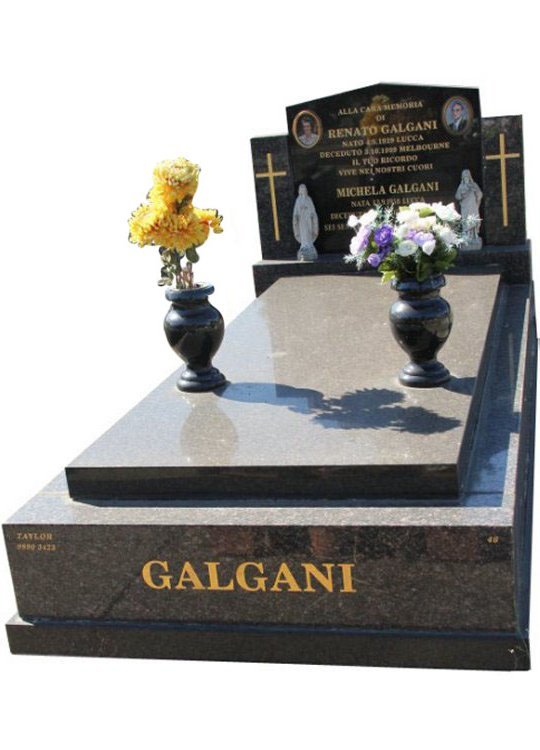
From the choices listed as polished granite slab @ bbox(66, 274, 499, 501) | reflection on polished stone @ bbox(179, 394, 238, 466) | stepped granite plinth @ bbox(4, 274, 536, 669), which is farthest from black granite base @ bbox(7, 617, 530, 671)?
reflection on polished stone @ bbox(179, 394, 238, 466)

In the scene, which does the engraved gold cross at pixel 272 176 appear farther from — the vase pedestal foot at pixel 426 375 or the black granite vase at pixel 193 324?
the vase pedestal foot at pixel 426 375

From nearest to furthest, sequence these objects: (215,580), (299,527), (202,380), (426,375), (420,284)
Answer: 1. (299,527)
2. (215,580)
3. (420,284)
4. (426,375)
5. (202,380)

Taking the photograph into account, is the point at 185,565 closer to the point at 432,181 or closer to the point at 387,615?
the point at 387,615

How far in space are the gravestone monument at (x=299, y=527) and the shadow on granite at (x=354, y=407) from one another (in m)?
0.01

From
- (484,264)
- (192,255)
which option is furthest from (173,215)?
(484,264)

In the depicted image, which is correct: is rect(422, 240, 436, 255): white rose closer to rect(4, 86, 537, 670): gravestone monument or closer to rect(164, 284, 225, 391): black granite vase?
rect(4, 86, 537, 670): gravestone monument

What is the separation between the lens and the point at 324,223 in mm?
9836

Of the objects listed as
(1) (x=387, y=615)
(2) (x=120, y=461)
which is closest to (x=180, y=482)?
(2) (x=120, y=461)

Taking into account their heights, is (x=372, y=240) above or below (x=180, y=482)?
above

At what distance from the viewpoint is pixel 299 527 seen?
5.41 m

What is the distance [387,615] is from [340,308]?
3610mm

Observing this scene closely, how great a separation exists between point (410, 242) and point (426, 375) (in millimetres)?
911

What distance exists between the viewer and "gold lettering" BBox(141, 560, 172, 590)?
5695 millimetres

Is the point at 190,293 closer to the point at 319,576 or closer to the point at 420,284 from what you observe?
the point at 420,284
